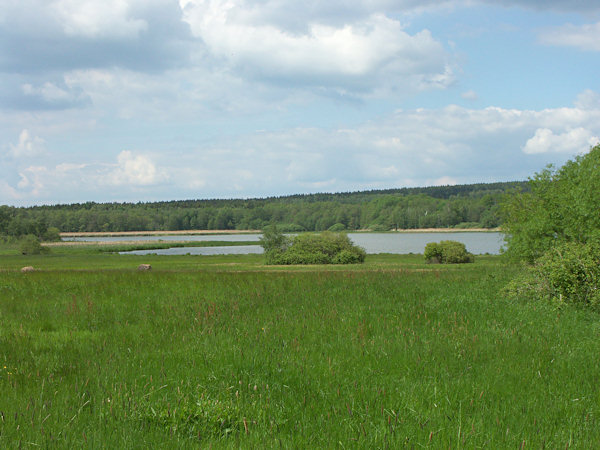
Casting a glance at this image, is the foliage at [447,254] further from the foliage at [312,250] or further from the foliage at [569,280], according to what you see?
the foliage at [569,280]

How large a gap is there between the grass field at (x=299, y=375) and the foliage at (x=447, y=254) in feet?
104

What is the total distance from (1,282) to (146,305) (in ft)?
33.2

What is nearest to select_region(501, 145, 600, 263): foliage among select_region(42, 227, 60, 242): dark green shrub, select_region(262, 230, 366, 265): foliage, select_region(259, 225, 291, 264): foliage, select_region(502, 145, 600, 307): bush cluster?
select_region(502, 145, 600, 307): bush cluster

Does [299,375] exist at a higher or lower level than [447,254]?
higher

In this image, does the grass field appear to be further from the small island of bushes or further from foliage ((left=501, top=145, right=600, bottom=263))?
the small island of bushes

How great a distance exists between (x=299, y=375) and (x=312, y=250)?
41962 millimetres

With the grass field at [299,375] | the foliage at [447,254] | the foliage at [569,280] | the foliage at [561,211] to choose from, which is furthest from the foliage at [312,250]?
the grass field at [299,375]

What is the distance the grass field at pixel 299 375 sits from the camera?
4.74 m

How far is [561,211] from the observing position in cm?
1991

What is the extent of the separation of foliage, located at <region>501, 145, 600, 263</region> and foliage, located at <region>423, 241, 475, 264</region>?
17771 millimetres

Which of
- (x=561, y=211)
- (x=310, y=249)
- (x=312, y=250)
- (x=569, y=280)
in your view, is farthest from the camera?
(x=310, y=249)

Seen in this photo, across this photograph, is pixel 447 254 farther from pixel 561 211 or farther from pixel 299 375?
pixel 299 375

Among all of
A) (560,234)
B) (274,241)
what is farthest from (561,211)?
(274,241)

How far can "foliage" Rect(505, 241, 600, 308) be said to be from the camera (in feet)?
42.8
